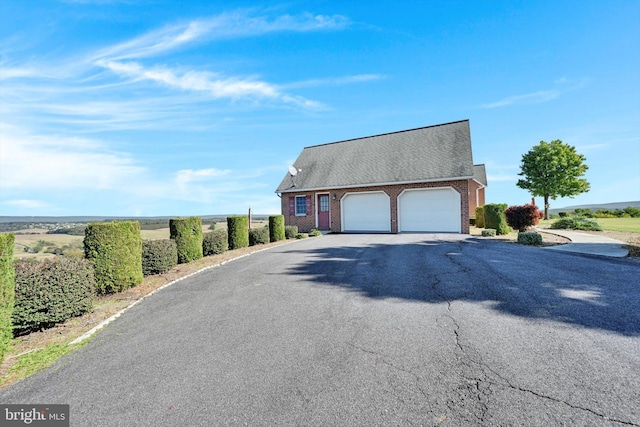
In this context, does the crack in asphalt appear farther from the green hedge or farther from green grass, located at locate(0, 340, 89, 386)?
the green hedge

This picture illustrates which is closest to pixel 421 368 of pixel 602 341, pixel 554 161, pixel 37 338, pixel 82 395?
pixel 602 341

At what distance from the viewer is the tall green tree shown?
113ft

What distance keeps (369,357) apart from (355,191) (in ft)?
52.5

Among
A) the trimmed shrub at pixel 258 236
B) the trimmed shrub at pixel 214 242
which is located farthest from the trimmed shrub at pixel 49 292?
the trimmed shrub at pixel 258 236

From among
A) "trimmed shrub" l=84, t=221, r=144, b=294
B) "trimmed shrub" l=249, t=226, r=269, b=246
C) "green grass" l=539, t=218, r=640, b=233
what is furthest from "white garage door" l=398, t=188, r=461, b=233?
Result: "trimmed shrub" l=84, t=221, r=144, b=294

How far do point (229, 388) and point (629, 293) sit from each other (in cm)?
706

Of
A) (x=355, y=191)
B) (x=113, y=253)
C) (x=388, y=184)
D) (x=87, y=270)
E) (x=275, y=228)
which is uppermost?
(x=388, y=184)

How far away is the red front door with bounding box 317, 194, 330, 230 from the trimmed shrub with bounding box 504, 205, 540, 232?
10.2 metres

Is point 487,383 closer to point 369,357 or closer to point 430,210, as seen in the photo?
point 369,357

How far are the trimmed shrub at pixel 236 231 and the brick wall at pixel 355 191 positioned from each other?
7576 mm

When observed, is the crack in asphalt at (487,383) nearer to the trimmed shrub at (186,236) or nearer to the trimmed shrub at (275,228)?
the trimmed shrub at (186,236)

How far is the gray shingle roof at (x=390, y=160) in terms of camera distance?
17109mm

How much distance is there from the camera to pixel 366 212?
19000 millimetres

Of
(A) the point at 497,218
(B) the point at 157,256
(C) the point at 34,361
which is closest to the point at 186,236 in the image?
(B) the point at 157,256
